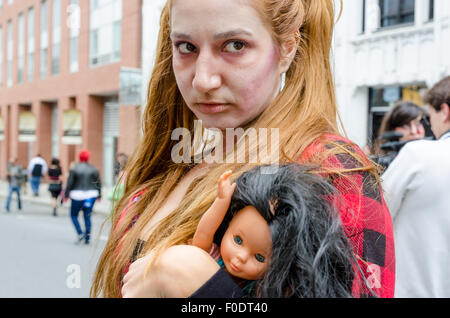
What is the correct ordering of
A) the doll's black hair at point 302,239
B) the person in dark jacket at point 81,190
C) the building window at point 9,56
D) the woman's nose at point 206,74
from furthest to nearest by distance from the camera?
the building window at point 9,56, the person in dark jacket at point 81,190, the woman's nose at point 206,74, the doll's black hair at point 302,239

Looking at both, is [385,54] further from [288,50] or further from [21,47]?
[21,47]

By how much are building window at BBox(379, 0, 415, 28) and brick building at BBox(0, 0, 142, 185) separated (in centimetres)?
686

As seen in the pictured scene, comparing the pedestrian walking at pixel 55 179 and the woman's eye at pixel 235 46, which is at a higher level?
the woman's eye at pixel 235 46

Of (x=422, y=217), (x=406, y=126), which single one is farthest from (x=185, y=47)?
(x=406, y=126)

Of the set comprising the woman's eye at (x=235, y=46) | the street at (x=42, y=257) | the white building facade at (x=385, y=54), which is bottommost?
the street at (x=42, y=257)

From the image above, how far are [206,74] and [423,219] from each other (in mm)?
1428

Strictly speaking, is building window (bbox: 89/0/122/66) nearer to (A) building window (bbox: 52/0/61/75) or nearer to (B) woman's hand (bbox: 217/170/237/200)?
(A) building window (bbox: 52/0/61/75)

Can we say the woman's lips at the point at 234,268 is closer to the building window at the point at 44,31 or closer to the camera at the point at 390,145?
the camera at the point at 390,145

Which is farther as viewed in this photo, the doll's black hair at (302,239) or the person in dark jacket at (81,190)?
the person in dark jacket at (81,190)

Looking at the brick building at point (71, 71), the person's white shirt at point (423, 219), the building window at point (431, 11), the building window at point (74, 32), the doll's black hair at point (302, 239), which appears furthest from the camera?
the building window at point (74, 32)

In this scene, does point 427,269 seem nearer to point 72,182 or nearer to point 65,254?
point 65,254

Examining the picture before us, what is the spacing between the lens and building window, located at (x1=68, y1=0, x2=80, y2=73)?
18969mm

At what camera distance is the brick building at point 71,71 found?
1744cm

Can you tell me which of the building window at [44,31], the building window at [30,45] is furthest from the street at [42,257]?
the building window at [30,45]
